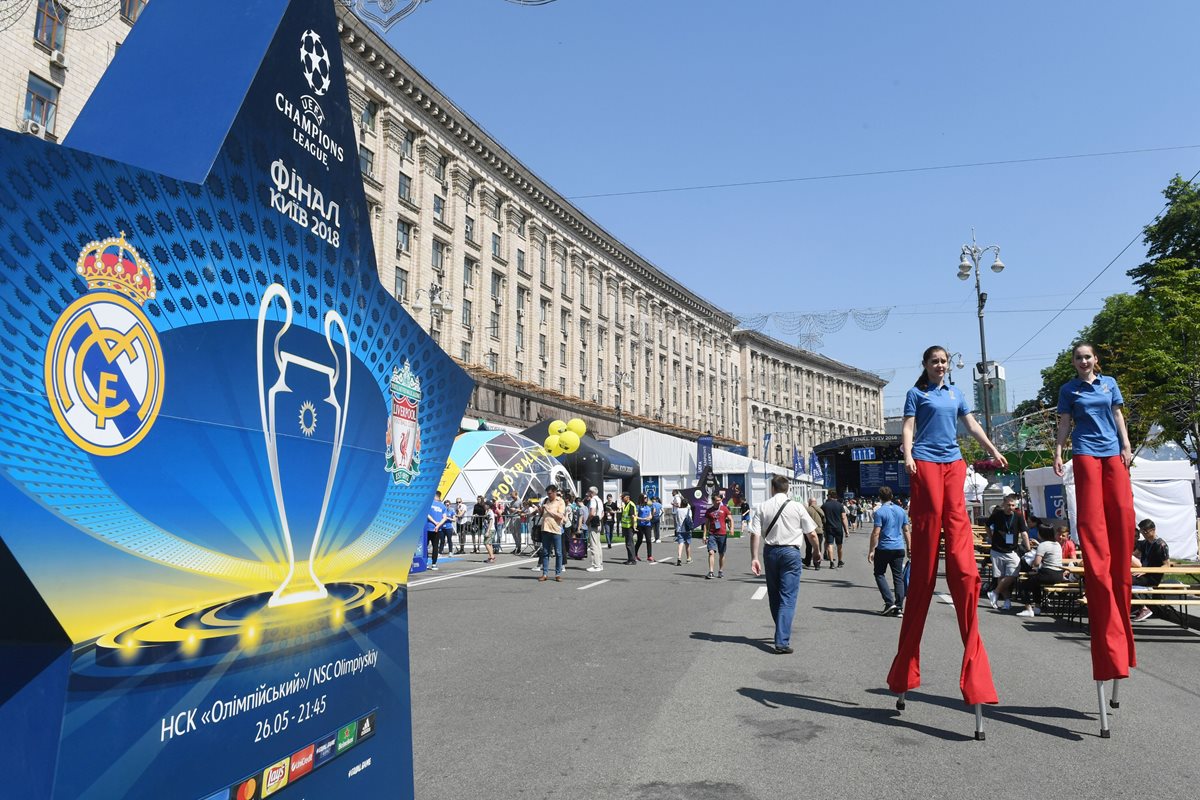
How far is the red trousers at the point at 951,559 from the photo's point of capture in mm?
5000

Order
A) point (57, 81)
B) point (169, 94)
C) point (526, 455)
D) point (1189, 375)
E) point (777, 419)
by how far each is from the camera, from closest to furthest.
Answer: point (169, 94)
point (57, 81)
point (1189, 375)
point (526, 455)
point (777, 419)

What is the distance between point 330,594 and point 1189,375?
30661mm

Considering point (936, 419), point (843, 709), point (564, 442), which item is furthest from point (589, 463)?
point (936, 419)

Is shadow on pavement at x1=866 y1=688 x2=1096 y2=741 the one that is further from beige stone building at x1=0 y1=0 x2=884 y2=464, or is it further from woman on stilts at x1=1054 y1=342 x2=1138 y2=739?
beige stone building at x1=0 y1=0 x2=884 y2=464

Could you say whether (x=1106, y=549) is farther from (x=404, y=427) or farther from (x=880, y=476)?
(x=880, y=476)

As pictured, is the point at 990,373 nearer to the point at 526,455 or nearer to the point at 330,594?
the point at 526,455

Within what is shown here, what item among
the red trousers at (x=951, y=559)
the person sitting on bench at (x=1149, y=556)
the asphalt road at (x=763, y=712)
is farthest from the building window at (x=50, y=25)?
the person sitting on bench at (x=1149, y=556)

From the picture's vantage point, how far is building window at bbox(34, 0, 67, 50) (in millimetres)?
22203

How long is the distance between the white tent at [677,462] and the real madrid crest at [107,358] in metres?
41.6

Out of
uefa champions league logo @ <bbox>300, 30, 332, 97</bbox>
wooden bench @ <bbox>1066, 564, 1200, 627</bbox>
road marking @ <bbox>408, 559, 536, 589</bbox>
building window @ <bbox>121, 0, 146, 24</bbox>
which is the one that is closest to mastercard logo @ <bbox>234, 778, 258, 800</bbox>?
uefa champions league logo @ <bbox>300, 30, 332, 97</bbox>

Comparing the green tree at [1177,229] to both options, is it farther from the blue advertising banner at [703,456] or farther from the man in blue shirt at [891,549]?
the man in blue shirt at [891,549]

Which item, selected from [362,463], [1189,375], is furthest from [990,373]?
[362,463]

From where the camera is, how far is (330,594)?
2.39 metres

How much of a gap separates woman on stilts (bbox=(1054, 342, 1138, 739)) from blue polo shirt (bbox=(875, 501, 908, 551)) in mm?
5942
